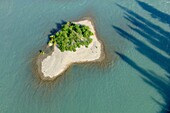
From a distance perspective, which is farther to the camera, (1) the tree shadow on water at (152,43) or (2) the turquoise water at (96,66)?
(1) the tree shadow on water at (152,43)

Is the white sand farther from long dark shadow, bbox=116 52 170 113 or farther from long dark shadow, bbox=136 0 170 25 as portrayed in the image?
long dark shadow, bbox=136 0 170 25

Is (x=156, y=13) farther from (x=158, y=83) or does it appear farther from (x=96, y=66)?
(x=96, y=66)

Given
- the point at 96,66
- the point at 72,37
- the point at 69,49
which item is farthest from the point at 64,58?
the point at 96,66

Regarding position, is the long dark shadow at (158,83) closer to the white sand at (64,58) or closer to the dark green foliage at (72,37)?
the white sand at (64,58)

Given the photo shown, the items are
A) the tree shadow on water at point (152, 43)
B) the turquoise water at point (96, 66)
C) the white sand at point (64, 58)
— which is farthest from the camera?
the white sand at point (64, 58)

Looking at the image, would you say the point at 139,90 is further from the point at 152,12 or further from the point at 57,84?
the point at 152,12

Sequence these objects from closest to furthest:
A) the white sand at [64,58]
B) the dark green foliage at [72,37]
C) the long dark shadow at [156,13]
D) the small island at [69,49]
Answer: the white sand at [64,58] < the small island at [69,49] < the dark green foliage at [72,37] < the long dark shadow at [156,13]

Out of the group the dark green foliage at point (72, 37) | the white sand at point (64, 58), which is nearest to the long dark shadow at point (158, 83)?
the white sand at point (64, 58)
